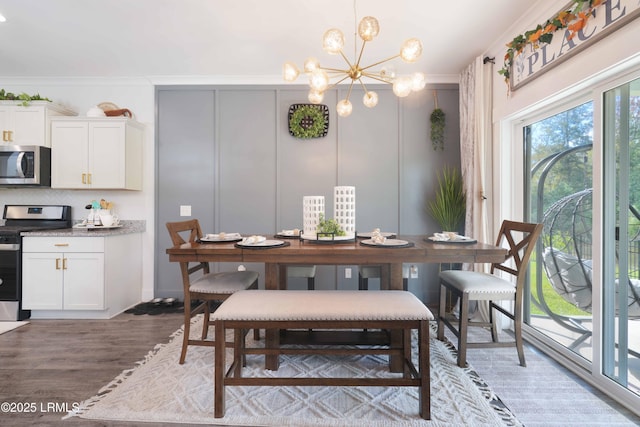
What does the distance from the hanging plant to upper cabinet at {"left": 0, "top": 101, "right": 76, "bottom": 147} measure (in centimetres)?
428

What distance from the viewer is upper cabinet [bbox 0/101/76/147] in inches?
123

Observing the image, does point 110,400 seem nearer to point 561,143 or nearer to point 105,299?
point 105,299

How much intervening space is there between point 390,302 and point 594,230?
139cm

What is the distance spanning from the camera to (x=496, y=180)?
2.72 metres

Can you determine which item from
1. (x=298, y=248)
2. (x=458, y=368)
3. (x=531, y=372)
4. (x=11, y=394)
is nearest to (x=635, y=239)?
(x=531, y=372)

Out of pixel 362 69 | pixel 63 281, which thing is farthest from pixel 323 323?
pixel 63 281

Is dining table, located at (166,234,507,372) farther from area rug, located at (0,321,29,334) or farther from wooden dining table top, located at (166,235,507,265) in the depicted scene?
area rug, located at (0,321,29,334)

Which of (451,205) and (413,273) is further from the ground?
(451,205)

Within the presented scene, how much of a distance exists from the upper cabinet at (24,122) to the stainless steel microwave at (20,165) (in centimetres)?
12

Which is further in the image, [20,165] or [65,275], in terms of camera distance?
[20,165]

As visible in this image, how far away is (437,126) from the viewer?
10.9ft

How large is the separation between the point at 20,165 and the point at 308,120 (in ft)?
10.1

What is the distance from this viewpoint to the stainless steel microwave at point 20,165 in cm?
305

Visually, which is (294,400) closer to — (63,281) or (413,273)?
(413,273)
